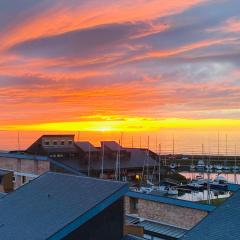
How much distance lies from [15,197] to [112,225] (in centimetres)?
571

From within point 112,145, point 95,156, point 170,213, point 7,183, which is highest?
point 112,145

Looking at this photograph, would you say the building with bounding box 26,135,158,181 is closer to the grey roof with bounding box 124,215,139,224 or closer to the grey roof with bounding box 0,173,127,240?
the grey roof with bounding box 124,215,139,224

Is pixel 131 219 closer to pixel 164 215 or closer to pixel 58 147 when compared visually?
pixel 164 215

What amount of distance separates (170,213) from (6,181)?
22626 mm

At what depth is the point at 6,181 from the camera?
42.2m

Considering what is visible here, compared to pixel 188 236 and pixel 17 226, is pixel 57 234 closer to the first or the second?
pixel 17 226

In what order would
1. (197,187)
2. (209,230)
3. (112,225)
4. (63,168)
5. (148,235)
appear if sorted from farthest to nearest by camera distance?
(197,187), (63,168), (148,235), (112,225), (209,230)

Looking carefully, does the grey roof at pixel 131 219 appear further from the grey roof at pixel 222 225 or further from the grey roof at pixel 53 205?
the grey roof at pixel 222 225

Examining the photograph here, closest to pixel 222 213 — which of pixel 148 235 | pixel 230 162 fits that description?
pixel 148 235

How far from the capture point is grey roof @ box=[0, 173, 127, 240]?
51.7 ft

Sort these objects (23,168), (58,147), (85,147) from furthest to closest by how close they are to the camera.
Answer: (85,147) → (58,147) → (23,168)

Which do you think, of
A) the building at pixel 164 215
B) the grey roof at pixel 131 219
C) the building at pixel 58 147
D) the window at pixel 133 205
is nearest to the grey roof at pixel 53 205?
the building at pixel 164 215

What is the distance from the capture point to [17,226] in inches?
666

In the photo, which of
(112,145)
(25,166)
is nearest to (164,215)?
(25,166)
